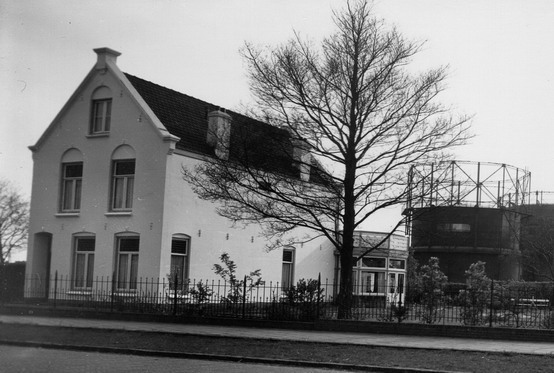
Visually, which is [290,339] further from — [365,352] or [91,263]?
[91,263]

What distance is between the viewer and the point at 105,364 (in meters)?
13.0

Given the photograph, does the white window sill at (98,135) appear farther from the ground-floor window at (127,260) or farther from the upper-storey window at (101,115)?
the ground-floor window at (127,260)

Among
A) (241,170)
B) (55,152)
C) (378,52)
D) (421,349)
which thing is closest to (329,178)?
(241,170)

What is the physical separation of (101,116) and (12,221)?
6.64 metres

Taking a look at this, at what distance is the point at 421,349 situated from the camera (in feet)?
51.1

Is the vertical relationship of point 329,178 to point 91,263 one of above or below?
above

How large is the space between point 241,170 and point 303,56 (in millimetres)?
4238

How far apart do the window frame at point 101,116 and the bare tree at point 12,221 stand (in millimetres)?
4179

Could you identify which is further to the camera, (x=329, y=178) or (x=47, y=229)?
(x=47, y=229)

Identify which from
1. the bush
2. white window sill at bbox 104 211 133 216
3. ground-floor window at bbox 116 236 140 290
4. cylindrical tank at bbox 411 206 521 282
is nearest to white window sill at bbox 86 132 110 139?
white window sill at bbox 104 211 133 216

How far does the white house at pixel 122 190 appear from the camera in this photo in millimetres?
28109

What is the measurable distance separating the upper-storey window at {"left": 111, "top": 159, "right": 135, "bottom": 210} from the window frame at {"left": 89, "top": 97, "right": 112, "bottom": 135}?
62.5 inches

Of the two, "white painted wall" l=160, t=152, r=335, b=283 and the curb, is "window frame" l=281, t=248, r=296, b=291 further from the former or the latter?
the curb

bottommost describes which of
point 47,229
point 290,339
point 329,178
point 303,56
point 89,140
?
point 290,339
